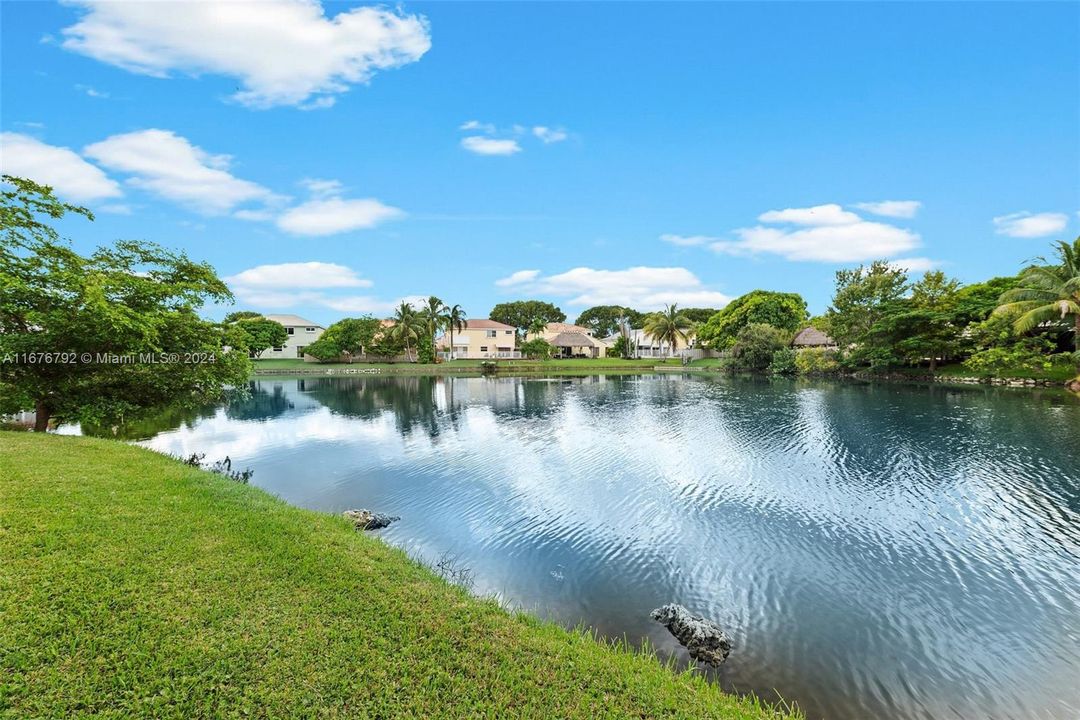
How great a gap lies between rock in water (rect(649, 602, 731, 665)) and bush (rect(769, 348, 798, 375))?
56173 millimetres

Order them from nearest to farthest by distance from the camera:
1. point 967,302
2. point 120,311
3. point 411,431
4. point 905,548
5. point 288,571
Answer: point 288,571, point 905,548, point 120,311, point 411,431, point 967,302

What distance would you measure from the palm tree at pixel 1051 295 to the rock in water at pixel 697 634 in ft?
148

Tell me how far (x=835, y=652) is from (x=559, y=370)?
62.3 metres

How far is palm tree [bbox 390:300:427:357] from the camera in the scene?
7106 cm

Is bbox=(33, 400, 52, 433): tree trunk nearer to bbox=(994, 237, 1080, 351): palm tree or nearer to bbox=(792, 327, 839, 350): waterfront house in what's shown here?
bbox=(994, 237, 1080, 351): palm tree

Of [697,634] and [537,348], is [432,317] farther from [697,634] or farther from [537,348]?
[697,634]

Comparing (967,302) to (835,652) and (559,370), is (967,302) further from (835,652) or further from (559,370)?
(835,652)

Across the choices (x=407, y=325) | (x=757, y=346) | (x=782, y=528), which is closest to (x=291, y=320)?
(x=407, y=325)

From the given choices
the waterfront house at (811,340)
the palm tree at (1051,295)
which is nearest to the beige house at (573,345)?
the waterfront house at (811,340)

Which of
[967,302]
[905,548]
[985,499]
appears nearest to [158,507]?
[905,548]

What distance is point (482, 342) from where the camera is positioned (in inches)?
3376

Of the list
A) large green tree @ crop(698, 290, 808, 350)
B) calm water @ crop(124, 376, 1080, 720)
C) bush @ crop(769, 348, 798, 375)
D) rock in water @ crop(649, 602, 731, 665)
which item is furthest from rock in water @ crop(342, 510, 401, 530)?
large green tree @ crop(698, 290, 808, 350)

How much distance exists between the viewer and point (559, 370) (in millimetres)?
68438

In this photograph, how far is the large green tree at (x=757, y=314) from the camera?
7238 centimetres
